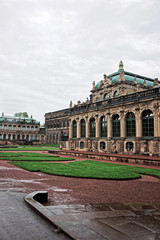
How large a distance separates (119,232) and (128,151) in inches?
996

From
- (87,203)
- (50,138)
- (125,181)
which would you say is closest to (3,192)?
(87,203)

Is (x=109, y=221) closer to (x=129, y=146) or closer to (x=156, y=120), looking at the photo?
(x=156, y=120)

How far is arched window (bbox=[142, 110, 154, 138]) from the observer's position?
27.0 metres

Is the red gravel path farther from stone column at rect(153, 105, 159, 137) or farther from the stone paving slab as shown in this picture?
stone column at rect(153, 105, 159, 137)

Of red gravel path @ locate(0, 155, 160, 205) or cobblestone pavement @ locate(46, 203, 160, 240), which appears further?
red gravel path @ locate(0, 155, 160, 205)

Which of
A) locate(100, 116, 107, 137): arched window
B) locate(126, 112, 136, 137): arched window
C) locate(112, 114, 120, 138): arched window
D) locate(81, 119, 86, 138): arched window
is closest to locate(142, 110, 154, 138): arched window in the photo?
locate(126, 112, 136, 137): arched window

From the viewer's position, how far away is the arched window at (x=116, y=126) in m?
32.0

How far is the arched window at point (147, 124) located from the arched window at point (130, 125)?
5.60ft

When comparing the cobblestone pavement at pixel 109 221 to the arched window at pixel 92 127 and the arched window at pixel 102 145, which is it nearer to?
the arched window at pixel 102 145

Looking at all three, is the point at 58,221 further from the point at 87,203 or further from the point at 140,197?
the point at 140,197

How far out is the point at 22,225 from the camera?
500 cm

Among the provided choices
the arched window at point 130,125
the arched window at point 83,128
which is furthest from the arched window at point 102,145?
the arched window at point 83,128

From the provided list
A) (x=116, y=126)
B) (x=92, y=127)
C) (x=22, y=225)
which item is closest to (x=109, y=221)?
(x=22, y=225)

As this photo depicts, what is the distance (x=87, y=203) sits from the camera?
7.30 metres
